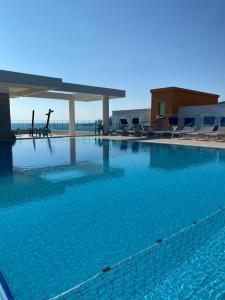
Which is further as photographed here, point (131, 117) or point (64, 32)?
point (131, 117)

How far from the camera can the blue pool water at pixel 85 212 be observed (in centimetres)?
250

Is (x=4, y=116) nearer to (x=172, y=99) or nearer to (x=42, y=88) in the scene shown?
(x=42, y=88)

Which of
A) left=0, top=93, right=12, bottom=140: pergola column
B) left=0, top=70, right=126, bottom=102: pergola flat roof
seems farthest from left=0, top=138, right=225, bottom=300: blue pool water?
left=0, top=93, right=12, bottom=140: pergola column

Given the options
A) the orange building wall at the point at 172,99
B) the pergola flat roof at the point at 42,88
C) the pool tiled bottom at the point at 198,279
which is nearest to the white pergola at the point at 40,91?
the pergola flat roof at the point at 42,88

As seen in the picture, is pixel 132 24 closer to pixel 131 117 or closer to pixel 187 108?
pixel 187 108

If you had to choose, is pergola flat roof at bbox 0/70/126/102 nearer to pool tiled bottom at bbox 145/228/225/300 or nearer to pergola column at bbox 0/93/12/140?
pergola column at bbox 0/93/12/140

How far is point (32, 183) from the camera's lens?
19.2 ft

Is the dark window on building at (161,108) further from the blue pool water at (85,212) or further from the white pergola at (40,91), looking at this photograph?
the blue pool water at (85,212)

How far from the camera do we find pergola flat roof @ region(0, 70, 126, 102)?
1125 cm

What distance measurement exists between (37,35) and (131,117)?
12437mm

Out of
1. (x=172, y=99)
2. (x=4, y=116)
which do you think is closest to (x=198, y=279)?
(x=4, y=116)

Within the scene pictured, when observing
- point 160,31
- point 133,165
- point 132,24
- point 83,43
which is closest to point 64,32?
point 83,43

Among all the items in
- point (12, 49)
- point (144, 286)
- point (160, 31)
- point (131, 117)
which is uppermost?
point (160, 31)

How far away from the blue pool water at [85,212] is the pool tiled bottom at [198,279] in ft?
1.85
